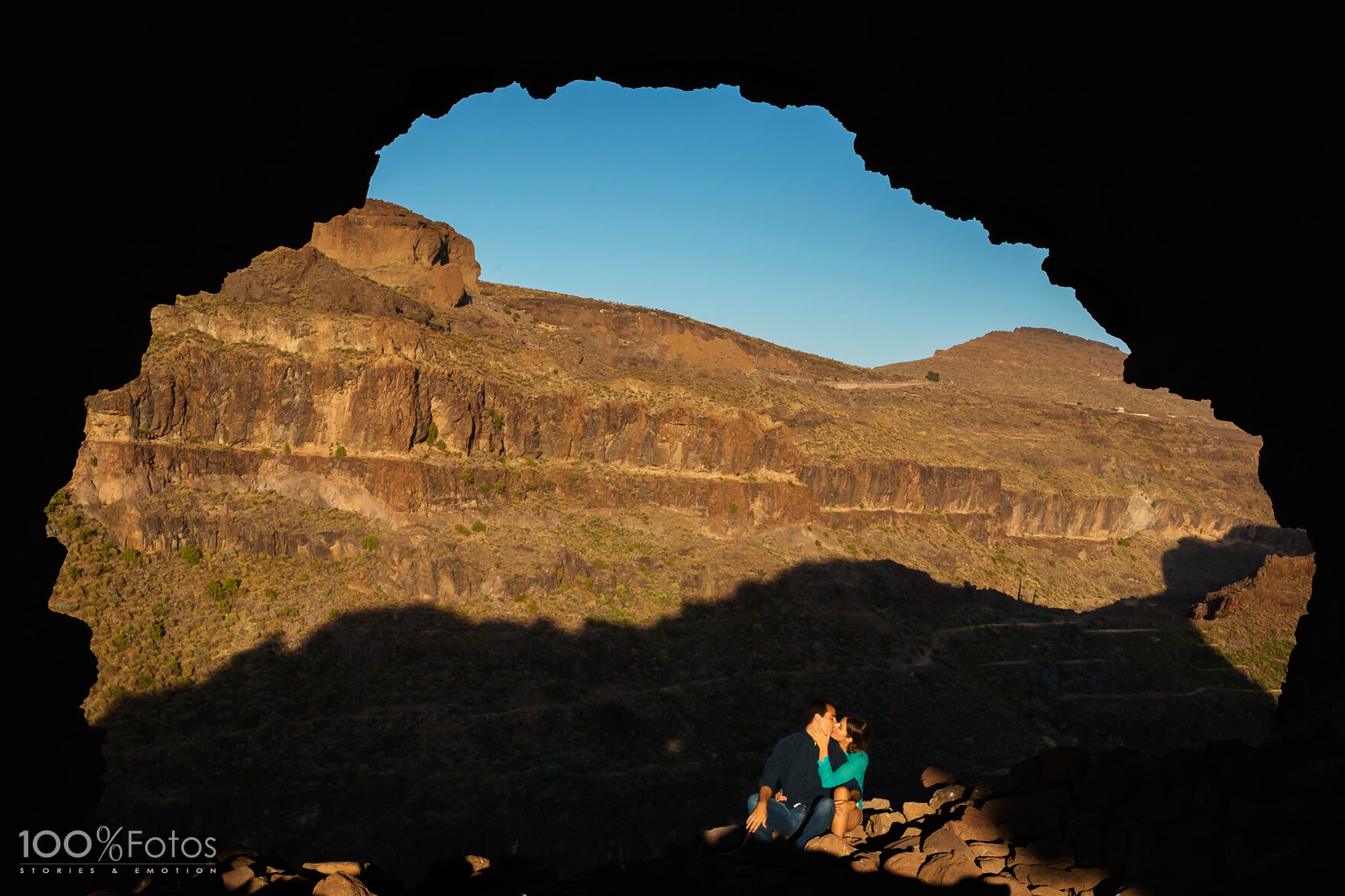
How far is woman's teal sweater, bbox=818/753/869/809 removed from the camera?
10.9m

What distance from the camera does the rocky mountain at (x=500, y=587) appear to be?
41125 mm

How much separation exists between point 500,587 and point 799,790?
150 ft

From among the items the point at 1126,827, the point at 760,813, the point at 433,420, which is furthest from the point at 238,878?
the point at 433,420

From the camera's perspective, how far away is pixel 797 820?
1122cm

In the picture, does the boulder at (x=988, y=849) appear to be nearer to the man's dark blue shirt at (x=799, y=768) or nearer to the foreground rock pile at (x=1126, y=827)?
the foreground rock pile at (x=1126, y=827)

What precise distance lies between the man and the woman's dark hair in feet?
0.54

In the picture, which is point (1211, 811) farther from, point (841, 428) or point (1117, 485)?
point (1117, 485)

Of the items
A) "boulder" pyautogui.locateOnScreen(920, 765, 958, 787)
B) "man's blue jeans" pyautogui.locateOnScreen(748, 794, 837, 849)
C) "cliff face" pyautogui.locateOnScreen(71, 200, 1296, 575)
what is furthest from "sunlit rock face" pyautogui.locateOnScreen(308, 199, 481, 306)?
"man's blue jeans" pyautogui.locateOnScreen(748, 794, 837, 849)

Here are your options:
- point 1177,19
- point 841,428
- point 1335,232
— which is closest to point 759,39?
point 1177,19

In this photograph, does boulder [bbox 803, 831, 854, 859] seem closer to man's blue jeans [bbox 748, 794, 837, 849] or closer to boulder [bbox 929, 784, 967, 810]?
man's blue jeans [bbox 748, 794, 837, 849]

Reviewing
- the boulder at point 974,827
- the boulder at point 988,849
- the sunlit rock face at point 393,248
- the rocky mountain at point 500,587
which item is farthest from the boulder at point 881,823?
the sunlit rock face at point 393,248

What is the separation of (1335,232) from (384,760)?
40710 mm

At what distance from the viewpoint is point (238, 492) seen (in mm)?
53594

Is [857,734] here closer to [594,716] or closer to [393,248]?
[594,716]
